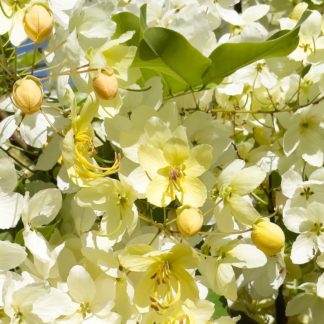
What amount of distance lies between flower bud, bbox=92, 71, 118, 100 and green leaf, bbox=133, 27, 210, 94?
0.05 metres

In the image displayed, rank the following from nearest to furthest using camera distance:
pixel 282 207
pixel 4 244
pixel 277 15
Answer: pixel 4 244 → pixel 282 207 → pixel 277 15

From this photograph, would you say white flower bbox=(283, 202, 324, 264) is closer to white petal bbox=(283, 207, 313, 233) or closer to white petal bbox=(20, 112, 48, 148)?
white petal bbox=(283, 207, 313, 233)

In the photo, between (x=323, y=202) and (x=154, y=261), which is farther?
(x=323, y=202)

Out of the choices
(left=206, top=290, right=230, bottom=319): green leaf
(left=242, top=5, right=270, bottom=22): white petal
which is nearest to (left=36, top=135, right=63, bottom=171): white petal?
(left=206, top=290, right=230, bottom=319): green leaf

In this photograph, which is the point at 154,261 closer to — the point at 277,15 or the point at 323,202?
the point at 323,202

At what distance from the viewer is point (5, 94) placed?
84 cm

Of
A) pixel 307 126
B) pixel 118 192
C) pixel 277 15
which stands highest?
pixel 118 192

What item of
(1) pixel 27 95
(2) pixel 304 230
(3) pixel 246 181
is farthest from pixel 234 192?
(1) pixel 27 95

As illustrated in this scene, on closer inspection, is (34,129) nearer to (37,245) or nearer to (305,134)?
(37,245)

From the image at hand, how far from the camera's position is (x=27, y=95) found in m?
0.70

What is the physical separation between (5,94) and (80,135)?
0.14m

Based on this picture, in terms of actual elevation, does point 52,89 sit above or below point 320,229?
above

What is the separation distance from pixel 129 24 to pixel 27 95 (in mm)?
153

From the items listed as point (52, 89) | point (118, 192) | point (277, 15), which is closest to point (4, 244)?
point (118, 192)
